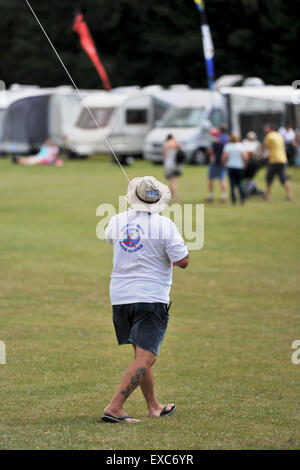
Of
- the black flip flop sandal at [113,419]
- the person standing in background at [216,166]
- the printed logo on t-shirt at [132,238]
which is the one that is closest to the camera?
the black flip flop sandal at [113,419]

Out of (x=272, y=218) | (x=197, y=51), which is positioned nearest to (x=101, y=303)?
(x=272, y=218)

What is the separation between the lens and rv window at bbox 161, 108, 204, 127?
126 feet

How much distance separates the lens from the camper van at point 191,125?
125ft

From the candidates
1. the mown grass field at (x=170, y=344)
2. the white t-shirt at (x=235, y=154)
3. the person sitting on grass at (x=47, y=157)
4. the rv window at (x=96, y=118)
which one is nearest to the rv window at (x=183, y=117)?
the rv window at (x=96, y=118)

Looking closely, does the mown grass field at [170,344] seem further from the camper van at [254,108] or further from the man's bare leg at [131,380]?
the camper van at [254,108]

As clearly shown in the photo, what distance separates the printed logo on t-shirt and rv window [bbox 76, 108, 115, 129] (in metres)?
36.7

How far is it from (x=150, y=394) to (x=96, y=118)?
37.3 meters

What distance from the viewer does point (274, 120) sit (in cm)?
3866

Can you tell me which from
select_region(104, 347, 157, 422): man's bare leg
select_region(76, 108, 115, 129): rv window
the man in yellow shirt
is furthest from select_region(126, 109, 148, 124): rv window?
select_region(104, 347, 157, 422): man's bare leg

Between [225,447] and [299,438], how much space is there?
576 millimetres

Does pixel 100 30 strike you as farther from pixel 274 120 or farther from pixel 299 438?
pixel 299 438

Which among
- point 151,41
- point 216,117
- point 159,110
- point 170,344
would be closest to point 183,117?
point 216,117

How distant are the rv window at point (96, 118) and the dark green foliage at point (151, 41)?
12317 mm

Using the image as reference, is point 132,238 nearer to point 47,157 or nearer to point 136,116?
point 47,157
